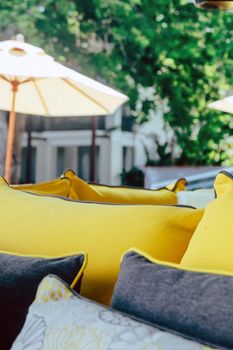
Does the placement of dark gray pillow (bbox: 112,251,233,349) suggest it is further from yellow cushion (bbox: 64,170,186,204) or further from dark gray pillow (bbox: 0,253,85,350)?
yellow cushion (bbox: 64,170,186,204)

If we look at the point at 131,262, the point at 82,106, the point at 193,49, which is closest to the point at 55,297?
the point at 131,262

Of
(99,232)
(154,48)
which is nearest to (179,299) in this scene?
(99,232)

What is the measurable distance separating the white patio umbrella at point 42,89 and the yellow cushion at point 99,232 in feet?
6.11

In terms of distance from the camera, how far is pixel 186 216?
49.4 inches

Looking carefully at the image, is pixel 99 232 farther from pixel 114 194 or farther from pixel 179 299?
pixel 114 194

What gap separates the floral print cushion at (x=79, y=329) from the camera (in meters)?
0.87

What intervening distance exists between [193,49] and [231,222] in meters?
7.64

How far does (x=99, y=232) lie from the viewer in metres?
1.30

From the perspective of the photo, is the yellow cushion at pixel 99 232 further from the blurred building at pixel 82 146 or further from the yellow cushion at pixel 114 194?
the blurred building at pixel 82 146

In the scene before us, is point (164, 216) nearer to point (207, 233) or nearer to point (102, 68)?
point (207, 233)

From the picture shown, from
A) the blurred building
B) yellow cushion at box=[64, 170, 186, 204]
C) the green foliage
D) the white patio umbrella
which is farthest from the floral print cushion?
the blurred building

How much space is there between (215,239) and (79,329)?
27 cm

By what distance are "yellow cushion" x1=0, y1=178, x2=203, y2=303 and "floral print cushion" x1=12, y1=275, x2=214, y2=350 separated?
0.20m

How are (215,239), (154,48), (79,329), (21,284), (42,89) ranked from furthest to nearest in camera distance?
1. (154,48)
2. (42,89)
3. (21,284)
4. (215,239)
5. (79,329)
